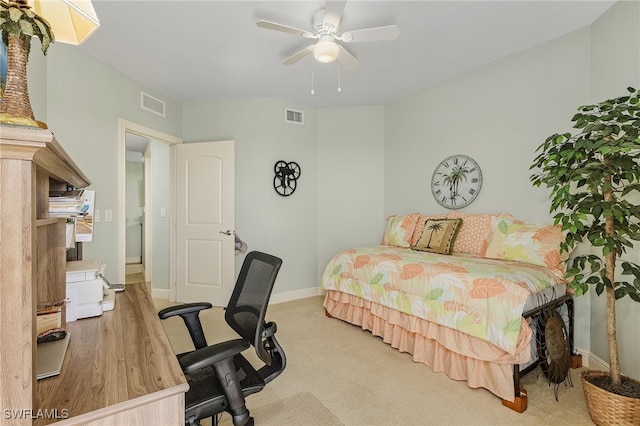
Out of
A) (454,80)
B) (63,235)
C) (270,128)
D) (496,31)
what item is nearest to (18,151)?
(63,235)

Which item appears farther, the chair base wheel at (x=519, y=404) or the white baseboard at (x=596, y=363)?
the white baseboard at (x=596, y=363)

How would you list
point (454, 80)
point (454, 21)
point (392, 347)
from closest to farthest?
point (454, 21) < point (392, 347) < point (454, 80)

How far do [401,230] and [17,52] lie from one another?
357 cm

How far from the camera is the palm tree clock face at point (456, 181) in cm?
336

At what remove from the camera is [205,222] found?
4.02 meters

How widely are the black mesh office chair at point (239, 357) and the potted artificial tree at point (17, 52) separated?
87 centimetres

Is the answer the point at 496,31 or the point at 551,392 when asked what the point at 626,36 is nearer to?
the point at 496,31

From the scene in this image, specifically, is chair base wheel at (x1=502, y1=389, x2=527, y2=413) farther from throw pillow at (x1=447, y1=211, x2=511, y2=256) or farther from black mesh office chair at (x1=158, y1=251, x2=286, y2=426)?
black mesh office chair at (x1=158, y1=251, x2=286, y2=426)

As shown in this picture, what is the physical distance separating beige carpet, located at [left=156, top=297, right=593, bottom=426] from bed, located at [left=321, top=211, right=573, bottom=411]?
Result: 0.11 m

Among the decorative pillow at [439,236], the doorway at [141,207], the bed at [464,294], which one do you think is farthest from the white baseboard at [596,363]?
the doorway at [141,207]

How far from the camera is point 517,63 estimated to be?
2957mm

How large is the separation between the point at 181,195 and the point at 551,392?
4261mm

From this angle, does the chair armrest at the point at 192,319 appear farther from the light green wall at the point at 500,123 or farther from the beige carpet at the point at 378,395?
the light green wall at the point at 500,123

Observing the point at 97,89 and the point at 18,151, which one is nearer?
the point at 18,151
